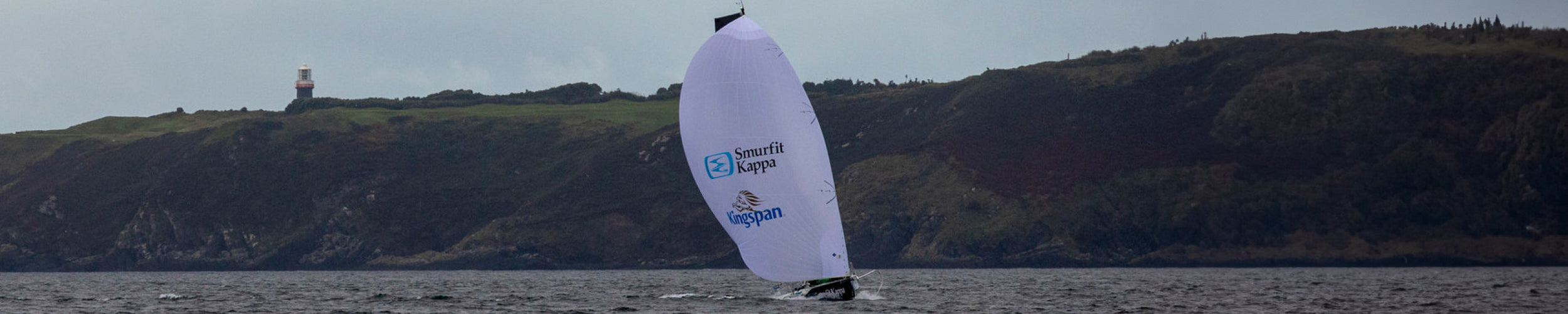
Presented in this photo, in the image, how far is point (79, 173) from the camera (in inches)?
5172

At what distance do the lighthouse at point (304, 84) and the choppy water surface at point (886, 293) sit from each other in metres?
91.9

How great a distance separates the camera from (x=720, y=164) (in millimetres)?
40062

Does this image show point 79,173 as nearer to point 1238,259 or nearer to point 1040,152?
point 1040,152

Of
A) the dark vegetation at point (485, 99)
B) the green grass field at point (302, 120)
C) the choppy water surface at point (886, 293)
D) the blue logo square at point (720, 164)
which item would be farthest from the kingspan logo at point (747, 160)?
the dark vegetation at point (485, 99)

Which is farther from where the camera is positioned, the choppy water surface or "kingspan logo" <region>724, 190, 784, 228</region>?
the choppy water surface

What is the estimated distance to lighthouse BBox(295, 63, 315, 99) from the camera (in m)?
178

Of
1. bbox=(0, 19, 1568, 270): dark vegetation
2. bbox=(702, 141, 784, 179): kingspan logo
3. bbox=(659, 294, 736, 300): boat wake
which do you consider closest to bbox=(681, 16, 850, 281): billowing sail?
bbox=(702, 141, 784, 179): kingspan logo

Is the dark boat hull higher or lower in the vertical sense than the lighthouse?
lower

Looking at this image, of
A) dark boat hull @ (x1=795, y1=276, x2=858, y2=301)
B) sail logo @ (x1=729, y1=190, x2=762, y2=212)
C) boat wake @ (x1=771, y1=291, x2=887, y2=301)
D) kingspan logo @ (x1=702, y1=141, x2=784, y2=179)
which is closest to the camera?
kingspan logo @ (x1=702, y1=141, x2=784, y2=179)

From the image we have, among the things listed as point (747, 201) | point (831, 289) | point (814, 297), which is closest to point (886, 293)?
point (814, 297)

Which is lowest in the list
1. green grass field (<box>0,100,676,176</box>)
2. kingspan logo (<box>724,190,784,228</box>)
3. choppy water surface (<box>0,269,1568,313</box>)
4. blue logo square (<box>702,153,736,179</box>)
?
choppy water surface (<box>0,269,1568,313</box>)

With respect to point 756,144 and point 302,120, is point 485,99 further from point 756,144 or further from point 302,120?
point 756,144

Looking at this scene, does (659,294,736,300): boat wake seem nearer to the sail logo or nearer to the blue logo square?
the sail logo

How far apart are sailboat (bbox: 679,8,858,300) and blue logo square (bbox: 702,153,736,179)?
15 mm
